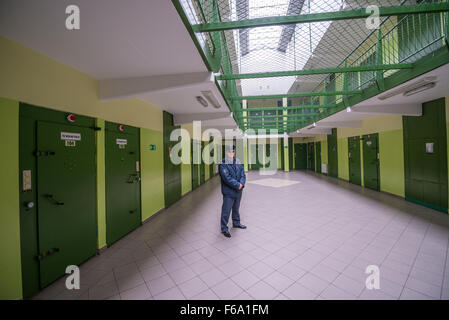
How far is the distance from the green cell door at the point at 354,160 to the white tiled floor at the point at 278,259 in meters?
3.49

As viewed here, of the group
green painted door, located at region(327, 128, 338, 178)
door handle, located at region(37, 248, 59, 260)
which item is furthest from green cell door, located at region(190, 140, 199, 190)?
green painted door, located at region(327, 128, 338, 178)

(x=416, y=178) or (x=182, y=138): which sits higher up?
(x=182, y=138)

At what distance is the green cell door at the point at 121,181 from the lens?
2.92 m

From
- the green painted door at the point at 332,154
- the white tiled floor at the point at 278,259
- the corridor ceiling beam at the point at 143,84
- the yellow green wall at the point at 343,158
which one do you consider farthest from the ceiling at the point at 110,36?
the green painted door at the point at 332,154

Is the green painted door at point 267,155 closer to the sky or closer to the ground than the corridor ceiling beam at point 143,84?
closer to the ground

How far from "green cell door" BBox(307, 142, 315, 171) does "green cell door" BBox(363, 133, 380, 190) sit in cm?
636

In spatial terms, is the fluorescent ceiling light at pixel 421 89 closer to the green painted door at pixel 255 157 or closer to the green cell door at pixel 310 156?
the green cell door at pixel 310 156

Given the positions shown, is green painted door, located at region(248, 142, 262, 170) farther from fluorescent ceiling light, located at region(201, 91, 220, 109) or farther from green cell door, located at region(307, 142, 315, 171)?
fluorescent ceiling light, located at region(201, 91, 220, 109)

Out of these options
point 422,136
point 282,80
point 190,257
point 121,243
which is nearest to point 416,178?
point 422,136

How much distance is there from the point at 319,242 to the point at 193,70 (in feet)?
11.3

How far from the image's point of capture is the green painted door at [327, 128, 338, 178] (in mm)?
9633

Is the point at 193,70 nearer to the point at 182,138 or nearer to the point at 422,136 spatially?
the point at 182,138

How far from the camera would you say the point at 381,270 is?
2.19m

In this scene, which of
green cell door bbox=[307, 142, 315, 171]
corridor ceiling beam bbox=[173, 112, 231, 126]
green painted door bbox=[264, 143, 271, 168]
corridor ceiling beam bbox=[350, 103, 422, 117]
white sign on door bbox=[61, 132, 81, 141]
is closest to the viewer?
white sign on door bbox=[61, 132, 81, 141]
